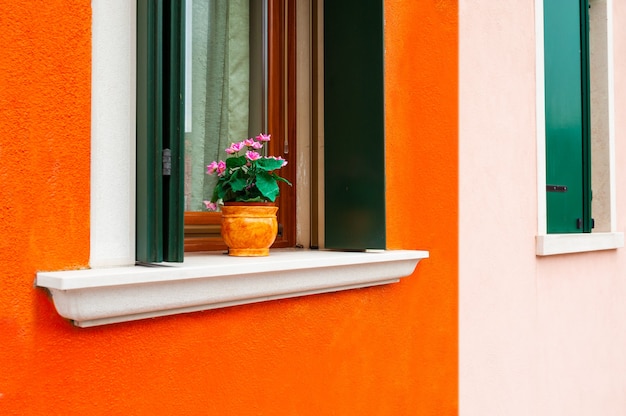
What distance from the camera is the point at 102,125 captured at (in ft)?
5.11

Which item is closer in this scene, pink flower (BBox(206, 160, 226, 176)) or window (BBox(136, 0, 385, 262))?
pink flower (BBox(206, 160, 226, 176))

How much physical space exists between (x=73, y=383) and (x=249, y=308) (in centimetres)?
57

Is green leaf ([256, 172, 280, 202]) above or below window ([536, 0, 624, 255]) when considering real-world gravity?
below

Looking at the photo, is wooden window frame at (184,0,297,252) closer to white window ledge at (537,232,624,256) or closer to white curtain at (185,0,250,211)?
white curtain at (185,0,250,211)

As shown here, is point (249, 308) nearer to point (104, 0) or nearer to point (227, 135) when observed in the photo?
point (227, 135)

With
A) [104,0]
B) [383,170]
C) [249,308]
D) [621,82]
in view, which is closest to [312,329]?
[249,308]

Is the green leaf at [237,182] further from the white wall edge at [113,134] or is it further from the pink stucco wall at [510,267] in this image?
the pink stucco wall at [510,267]

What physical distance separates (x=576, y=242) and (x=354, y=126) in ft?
6.90

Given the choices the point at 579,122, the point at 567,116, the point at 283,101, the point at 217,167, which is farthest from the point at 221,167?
the point at 579,122

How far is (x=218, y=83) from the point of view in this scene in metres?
2.24

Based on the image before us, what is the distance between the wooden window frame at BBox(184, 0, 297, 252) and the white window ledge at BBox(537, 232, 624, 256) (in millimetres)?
1669

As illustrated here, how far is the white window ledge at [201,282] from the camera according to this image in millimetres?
1379

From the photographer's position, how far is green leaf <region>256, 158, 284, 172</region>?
199 centimetres

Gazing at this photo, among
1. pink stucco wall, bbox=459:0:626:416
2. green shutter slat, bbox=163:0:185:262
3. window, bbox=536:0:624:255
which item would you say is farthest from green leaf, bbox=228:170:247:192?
window, bbox=536:0:624:255
